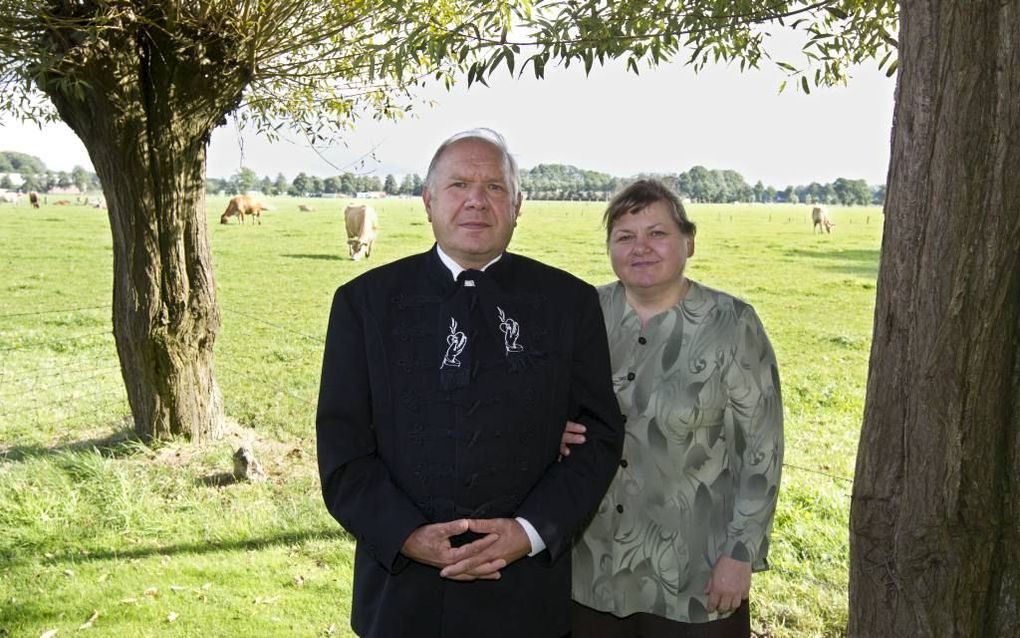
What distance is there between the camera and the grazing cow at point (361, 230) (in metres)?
26.6

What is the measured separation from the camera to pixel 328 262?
25.4 meters

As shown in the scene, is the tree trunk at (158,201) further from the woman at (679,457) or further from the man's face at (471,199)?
the woman at (679,457)

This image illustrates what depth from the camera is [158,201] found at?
268 inches

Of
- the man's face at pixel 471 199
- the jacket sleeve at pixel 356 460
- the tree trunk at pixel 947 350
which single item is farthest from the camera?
the man's face at pixel 471 199

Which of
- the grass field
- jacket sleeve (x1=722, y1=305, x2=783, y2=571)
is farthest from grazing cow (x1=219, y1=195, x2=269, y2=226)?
jacket sleeve (x1=722, y1=305, x2=783, y2=571)

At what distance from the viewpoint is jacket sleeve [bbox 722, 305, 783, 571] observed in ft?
8.71

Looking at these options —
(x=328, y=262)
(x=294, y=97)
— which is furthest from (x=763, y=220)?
(x=294, y=97)

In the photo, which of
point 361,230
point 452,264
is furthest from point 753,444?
point 361,230

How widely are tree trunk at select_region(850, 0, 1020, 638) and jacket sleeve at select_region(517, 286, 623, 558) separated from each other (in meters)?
0.74

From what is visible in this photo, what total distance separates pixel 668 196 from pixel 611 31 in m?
1.18

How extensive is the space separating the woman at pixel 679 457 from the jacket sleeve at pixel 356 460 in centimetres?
76

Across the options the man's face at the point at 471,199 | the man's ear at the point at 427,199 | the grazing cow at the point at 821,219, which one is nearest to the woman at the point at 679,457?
the man's face at the point at 471,199

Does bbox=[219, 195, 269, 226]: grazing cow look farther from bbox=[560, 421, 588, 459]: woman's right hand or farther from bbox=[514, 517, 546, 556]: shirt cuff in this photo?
bbox=[514, 517, 546, 556]: shirt cuff

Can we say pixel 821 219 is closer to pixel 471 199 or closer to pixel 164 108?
pixel 164 108
